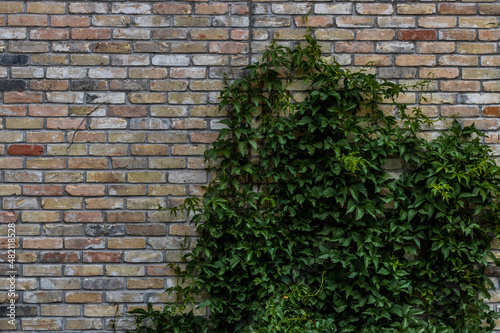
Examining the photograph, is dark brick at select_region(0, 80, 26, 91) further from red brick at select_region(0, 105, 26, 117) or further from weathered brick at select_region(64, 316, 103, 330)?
weathered brick at select_region(64, 316, 103, 330)

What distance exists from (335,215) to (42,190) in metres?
1.88

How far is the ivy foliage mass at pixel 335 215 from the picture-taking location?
2.44 m

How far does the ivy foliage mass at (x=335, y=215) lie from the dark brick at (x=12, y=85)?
4.28ft

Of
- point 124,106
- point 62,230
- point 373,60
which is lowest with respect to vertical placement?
point 62,230

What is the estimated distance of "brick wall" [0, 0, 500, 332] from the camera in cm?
255

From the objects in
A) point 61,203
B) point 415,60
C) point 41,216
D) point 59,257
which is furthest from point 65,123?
point 415,60

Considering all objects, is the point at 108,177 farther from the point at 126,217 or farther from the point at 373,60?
the point at 373,60

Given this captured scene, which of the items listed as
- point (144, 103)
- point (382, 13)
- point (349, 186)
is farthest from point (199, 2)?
point (349, 186)

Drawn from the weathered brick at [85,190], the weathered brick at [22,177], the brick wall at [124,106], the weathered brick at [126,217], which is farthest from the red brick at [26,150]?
the weathered brick at [126,217]

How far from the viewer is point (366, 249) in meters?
2.45

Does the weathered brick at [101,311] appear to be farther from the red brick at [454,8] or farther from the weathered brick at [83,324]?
the red brick at [454,8]

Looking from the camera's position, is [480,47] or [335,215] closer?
[335,215]

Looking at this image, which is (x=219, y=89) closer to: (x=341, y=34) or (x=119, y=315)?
(x=341, y=34)

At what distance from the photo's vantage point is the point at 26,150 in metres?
2.55
